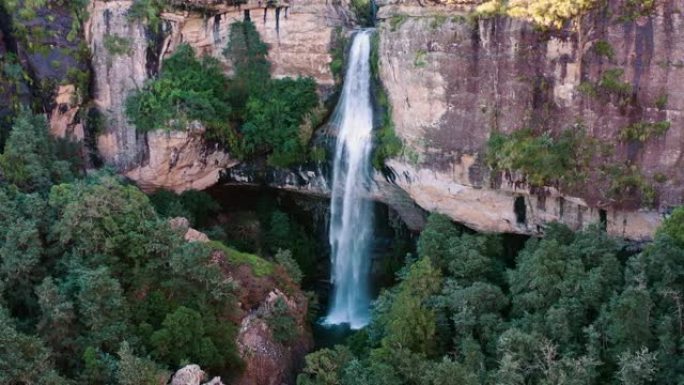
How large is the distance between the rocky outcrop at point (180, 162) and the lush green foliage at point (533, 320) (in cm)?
766

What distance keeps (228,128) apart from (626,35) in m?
11.1

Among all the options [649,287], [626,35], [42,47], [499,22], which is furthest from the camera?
[42,47]

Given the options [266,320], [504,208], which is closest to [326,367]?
[266,320]

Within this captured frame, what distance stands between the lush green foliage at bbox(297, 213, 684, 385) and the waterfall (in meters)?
3.98

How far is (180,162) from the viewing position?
20969 millimetres

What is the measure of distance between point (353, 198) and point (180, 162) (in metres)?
5.21

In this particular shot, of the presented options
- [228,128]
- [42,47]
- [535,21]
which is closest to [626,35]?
[535,21]

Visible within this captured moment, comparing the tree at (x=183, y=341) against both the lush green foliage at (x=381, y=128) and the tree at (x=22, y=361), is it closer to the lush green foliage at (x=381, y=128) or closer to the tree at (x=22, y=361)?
the tree at (x=22, y=361)

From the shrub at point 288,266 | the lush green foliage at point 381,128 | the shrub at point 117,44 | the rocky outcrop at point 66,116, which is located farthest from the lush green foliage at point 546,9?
the rocky outcrop at point 66,116

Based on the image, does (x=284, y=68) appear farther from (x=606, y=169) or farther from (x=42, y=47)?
(x=606, y=169)

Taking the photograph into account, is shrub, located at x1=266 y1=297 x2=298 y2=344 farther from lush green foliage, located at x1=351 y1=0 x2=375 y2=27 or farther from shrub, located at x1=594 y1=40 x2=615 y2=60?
lush green foliage, located at x1=351 y1=0 x2=375 y2=27

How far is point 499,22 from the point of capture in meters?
16.3

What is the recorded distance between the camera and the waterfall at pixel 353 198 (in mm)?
19922

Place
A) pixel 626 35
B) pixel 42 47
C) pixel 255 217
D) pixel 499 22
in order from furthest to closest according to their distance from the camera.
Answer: pixel 255 217 < pixel 42 47 < pixel 499 22 < pixel 626 35
